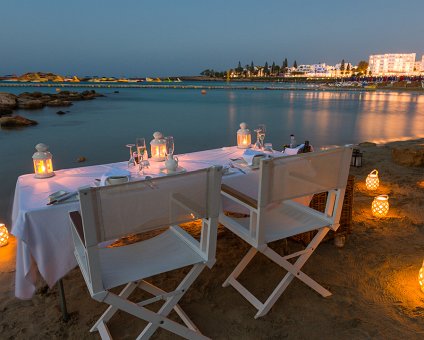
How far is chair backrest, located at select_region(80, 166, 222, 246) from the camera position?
5.07 feet

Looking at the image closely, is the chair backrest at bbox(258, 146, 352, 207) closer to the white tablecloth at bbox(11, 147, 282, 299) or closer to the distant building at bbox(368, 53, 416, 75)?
the white tablecloth at bbox(11, 147, 282, 299)

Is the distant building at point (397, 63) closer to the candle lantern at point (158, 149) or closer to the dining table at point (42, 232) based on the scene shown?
the candle lantern at point (158, 149)

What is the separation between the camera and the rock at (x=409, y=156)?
20.1 ft

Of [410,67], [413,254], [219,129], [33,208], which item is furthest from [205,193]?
[410,67]

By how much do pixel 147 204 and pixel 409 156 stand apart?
20.2 feet

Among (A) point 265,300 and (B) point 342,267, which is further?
(B) point 342,267

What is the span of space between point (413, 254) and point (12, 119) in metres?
18.6

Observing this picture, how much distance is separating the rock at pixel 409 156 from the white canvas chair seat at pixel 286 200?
459 centimetres

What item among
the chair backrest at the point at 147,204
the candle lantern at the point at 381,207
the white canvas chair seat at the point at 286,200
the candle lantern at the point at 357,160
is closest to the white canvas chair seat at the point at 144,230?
the chair backrest at the point at 147,204

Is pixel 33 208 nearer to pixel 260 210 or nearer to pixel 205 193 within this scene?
pixel 205 193

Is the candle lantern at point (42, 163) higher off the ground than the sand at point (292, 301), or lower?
higher

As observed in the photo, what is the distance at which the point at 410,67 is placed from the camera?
5999 inches

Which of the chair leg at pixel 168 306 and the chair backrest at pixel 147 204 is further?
the chair leg at pixel 168 306

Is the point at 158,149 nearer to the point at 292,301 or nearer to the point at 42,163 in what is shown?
the point at 42,163
